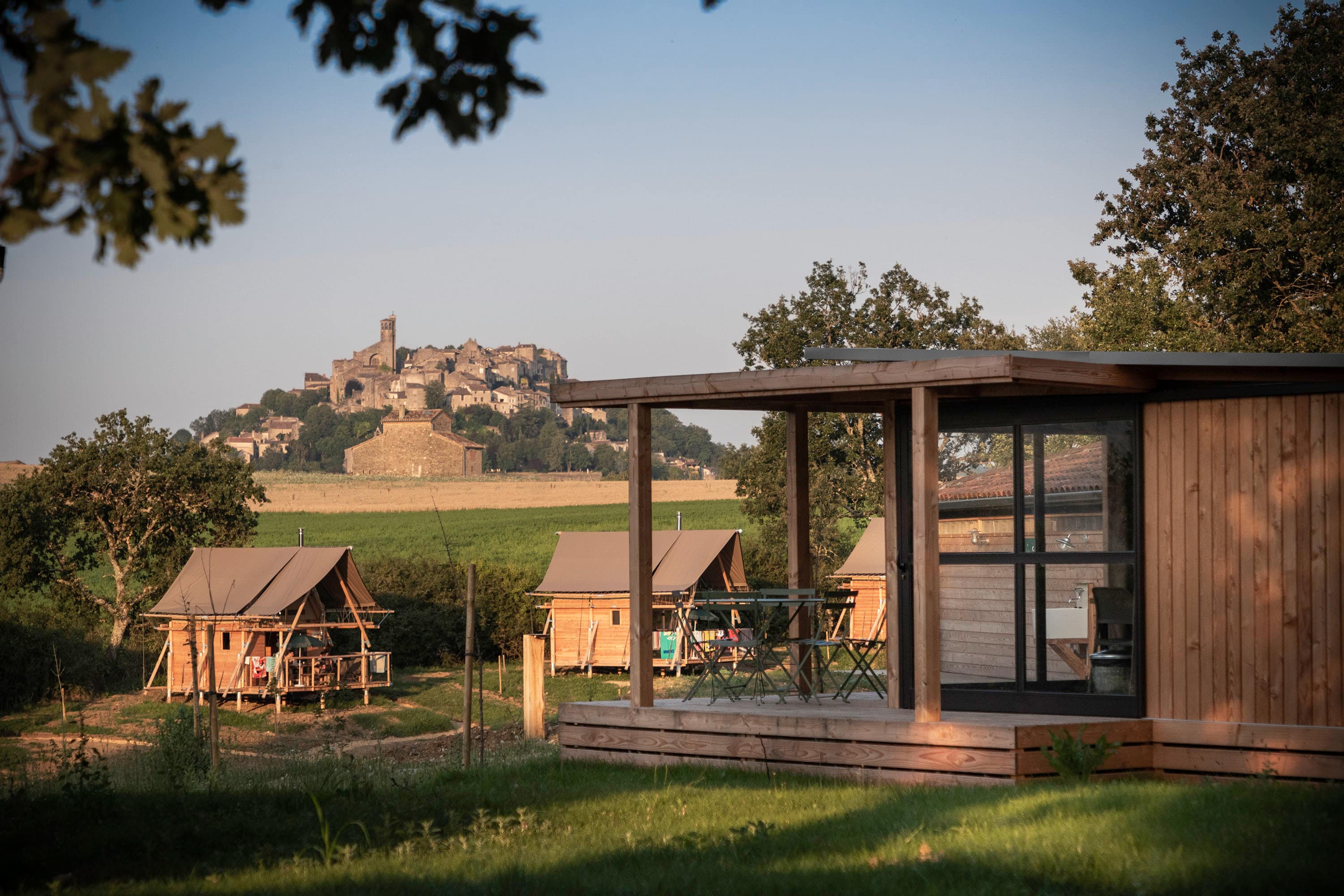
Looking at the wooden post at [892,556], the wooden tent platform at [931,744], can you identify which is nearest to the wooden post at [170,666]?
the wooden tent platform at [931,744]

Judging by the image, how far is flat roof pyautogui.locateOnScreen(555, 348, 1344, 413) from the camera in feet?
24.9

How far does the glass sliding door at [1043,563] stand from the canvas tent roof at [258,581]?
16282 millimetres

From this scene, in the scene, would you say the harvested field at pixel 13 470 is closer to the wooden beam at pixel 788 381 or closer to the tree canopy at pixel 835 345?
the tree canopy at pixel 835 345

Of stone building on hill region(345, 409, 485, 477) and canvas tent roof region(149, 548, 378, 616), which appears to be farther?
stone building on hill region(345, 409, 485, 477)

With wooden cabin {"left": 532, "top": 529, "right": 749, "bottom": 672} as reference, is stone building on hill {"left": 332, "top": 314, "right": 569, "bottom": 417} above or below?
above

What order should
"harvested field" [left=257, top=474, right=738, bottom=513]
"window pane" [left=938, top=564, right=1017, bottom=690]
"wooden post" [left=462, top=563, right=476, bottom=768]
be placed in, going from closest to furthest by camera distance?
1. "window pane" [left=938, top=564, right=1017, bottom=690]
2. "wooden post" [left=462, top=563, right=476, bottom=768]
3. "harvested field" [left=257, top=474, right=738, bottom=513]

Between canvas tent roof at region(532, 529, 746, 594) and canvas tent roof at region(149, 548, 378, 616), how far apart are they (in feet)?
14.3

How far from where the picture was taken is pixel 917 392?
8070mm

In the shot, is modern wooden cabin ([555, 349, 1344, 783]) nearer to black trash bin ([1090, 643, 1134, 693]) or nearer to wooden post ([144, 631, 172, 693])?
black trash bin ([1090, 643, 1134, 693])

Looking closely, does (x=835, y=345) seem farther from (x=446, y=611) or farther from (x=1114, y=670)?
(x=1114, y=670)

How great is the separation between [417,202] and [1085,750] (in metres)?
11.6

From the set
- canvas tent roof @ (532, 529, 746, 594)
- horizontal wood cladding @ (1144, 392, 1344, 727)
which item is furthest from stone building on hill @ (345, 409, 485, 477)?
horizontal wood cladding @ (1144, 392, 1344, 727)

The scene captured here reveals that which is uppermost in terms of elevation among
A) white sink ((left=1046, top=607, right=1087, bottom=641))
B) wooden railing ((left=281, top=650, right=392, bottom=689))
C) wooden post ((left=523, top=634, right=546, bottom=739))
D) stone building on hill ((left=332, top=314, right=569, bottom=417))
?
stone building on hill ((left=332, top=314, right=569, bottom=417))

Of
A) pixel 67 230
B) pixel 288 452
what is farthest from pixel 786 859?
pixel 288 452
